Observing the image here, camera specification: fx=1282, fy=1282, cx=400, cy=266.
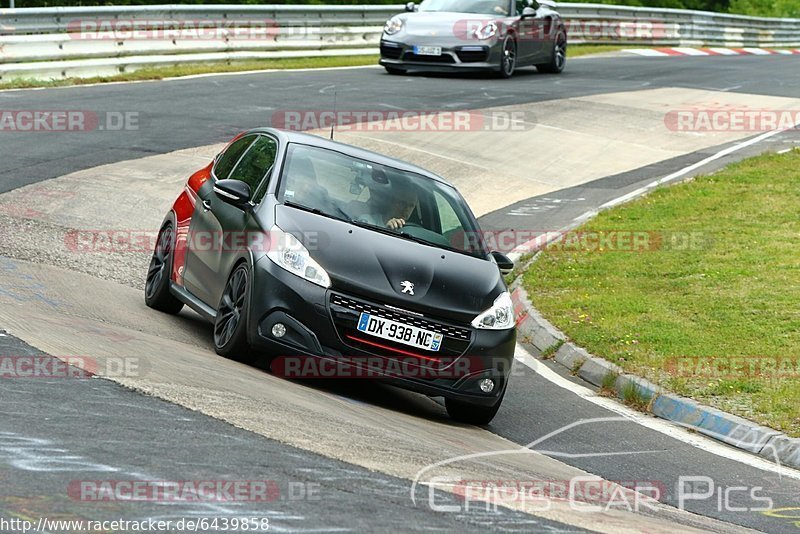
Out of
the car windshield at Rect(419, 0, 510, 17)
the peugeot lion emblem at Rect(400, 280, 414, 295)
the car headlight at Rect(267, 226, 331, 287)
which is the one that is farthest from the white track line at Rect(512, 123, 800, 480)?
the car windshield at Rect(419, 0, 510, 17)

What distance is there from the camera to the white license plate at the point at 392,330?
7863 millimetres

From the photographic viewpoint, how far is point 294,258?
798 centimetres

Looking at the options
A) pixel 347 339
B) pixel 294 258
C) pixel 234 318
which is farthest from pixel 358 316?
pixel 234 318

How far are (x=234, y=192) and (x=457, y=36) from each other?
18.3m

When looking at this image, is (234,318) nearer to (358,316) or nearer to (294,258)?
(294,258)

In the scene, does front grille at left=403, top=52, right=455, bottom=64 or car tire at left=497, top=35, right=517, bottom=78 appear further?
car tire at left=497, top=35, right=517, bottom=78

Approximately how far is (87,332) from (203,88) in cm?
1542

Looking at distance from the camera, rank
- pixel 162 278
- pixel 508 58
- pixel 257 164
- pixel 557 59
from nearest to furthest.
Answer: pixel 257 164 → pixel 162 278 → pixel 508 58 → pixel 557 59

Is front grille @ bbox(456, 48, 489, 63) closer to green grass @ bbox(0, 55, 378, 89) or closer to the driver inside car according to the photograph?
green grass @ bbox(0, 55, 378, 89)

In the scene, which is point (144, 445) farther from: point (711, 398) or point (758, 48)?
point (758, 48)

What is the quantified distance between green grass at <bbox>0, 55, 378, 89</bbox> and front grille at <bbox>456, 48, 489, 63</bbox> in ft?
11.7

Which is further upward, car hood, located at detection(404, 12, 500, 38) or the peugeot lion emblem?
car hood, located at detection(404, 12, 500, 38)

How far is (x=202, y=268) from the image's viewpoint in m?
9.19

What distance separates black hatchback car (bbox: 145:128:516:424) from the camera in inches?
310
